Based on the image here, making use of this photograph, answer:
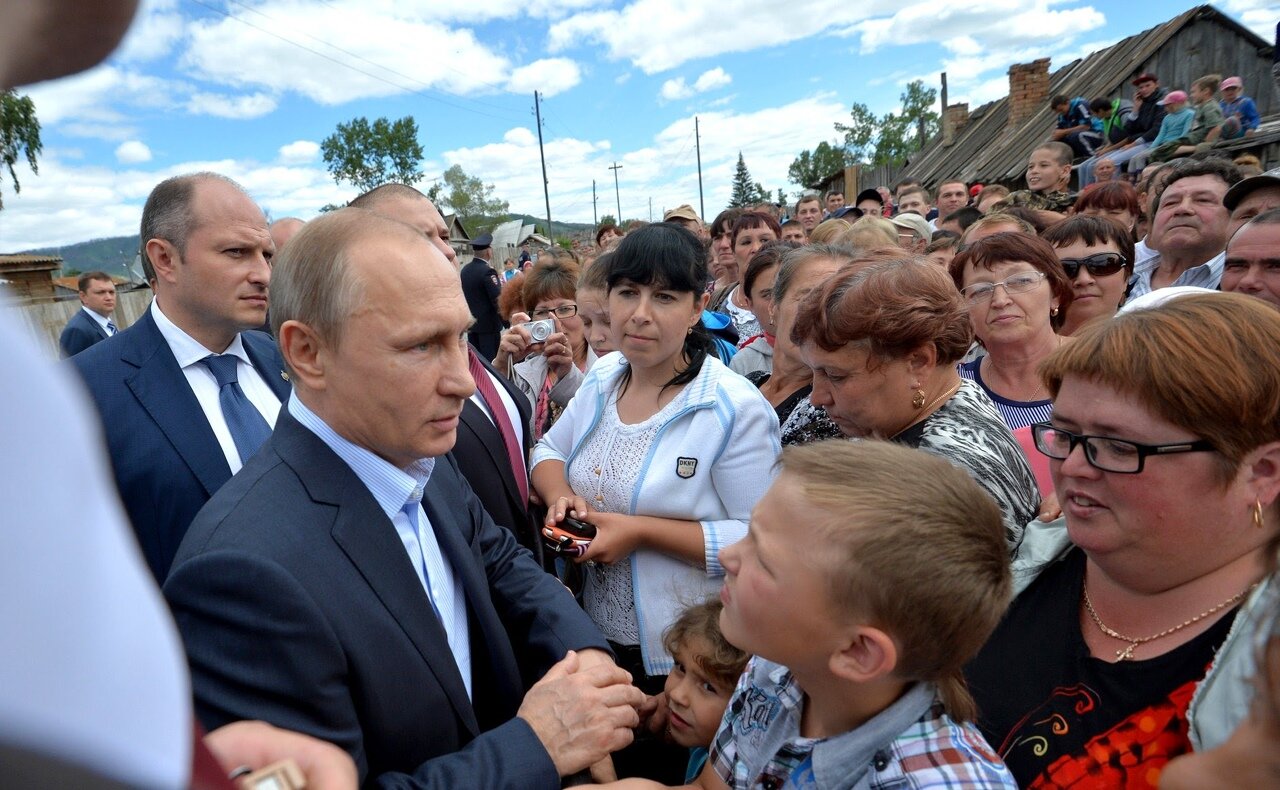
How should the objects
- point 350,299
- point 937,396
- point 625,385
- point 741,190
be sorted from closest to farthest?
point 350,299, point 937,396, point 625,385, point 741,190

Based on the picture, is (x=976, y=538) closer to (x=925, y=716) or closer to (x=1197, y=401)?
(x=925, y=716)

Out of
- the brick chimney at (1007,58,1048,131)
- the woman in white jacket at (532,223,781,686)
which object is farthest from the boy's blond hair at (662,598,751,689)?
the brick chimney at (1007,58,1048,131)

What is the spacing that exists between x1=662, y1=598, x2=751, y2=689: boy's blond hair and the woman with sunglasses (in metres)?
2.76

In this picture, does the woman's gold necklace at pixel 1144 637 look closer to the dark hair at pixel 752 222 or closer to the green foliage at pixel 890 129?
the dark hair at pixel 752 222

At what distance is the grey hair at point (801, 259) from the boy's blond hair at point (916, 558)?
2.10m

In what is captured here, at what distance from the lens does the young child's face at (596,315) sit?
13.4 ft

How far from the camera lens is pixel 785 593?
4.96ft

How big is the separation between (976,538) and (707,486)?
125cm

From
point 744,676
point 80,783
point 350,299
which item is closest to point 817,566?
point 744,676

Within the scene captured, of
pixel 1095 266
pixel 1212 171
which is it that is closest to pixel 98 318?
pixel 1095 266

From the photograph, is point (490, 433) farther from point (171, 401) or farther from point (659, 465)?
point (171, 401)

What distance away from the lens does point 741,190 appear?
3034 inches

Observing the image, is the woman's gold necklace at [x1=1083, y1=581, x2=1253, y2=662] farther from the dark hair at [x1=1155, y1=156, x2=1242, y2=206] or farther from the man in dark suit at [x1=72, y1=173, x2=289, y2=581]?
the dark hair at [x1=1155, y1=156, x2=1242, y2=206]

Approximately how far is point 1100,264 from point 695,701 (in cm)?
324
